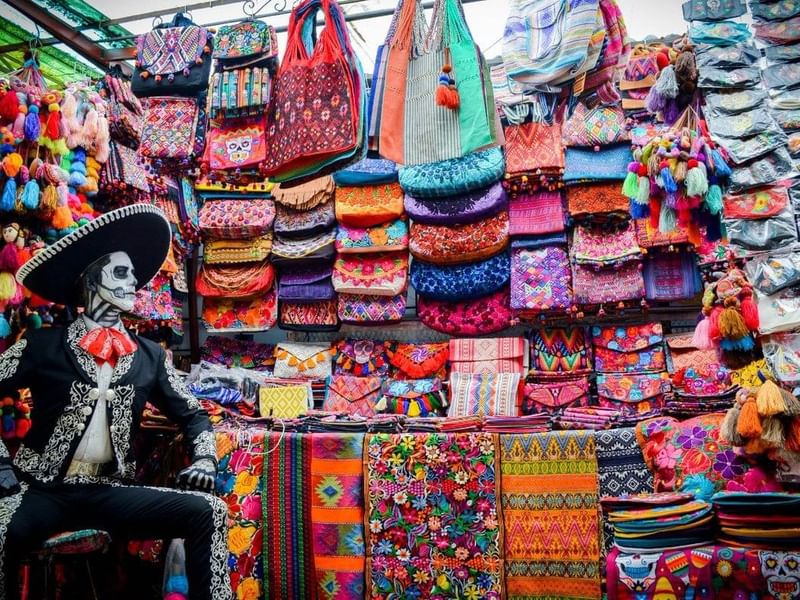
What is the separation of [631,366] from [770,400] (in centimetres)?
259

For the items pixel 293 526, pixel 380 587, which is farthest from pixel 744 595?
pixel 293 526

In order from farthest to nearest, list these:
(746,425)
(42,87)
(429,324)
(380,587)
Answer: (429,324) < (42,87) < (380,587) < (746,425)

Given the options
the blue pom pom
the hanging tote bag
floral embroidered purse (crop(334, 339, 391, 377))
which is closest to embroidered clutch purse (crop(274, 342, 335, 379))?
floral embroidered purse (crop(334, 339, 391, 377))

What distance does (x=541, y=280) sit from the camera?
213 inches

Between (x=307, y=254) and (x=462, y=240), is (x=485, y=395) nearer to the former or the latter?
(x=462, y=240)

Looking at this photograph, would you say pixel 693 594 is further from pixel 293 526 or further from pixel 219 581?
pixel 293 526

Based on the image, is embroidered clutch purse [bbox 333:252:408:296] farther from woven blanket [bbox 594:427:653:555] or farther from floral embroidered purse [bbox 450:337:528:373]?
woven blanket [bbox 594:427:653:555]

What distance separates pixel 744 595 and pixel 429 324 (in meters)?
3.42

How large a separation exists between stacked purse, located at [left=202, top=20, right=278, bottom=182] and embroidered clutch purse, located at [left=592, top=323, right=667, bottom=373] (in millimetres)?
2661

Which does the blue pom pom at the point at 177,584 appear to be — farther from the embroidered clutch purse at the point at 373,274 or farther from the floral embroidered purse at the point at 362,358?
the embroidered clutch purse at the point at 373,274

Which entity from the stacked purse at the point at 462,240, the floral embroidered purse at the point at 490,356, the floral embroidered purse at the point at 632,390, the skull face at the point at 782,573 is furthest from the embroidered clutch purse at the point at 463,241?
the skull face at the point at 782,573

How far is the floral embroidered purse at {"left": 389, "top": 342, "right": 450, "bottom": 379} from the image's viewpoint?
5684mm

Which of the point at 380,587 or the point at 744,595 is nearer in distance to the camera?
the point at 744,595

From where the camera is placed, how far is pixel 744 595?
2.61 meters
